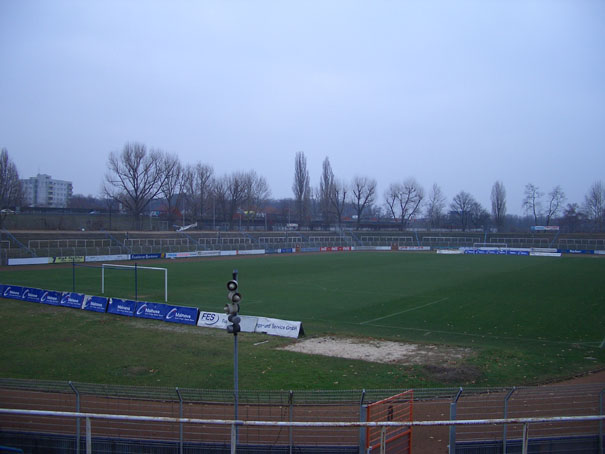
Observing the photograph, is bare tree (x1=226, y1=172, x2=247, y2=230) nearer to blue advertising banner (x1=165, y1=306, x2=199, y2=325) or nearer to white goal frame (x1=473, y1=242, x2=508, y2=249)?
white goal frame (x1=473, y1=242, x2=508, y2=249)

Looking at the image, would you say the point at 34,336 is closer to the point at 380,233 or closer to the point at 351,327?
the point at 351,327

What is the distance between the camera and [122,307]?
27.0 m

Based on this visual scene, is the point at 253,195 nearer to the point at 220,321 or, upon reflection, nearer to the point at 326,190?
the point at 326,190

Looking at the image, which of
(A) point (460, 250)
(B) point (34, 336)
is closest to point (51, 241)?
(B) point (34, 336)

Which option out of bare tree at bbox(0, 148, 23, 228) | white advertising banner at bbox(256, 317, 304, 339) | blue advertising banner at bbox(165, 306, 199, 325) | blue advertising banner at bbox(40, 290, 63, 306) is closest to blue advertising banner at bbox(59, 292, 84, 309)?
blue advertising banner at bbox(40, 290, 63, 306)

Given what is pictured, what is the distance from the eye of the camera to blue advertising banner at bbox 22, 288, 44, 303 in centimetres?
3044

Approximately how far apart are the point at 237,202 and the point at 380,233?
3462cm

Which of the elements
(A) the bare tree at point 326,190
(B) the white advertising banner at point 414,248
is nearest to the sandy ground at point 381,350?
(B) the white advertising banner at point 414,248

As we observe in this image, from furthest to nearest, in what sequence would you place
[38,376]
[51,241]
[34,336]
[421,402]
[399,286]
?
[51,241] → [399,286] → [34,336] → [38,376] → [421,402]

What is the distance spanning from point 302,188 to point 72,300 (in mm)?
96030

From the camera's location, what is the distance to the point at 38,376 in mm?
15523

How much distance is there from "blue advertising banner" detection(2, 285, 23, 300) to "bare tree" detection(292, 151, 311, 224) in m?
91.4

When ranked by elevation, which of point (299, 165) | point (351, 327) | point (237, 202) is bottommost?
point (351, 327)

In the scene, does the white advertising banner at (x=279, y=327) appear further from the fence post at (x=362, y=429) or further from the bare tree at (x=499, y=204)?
the bare tree at (x=499, y=204)
